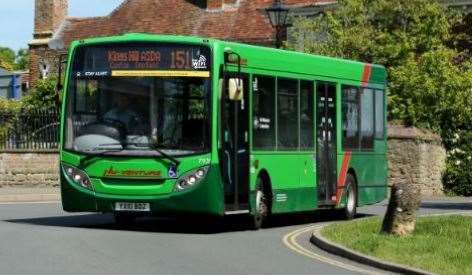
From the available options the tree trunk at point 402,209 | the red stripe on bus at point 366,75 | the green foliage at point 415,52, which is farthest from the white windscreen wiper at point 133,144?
the green foliage at point 415,52

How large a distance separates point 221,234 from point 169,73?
2640 millimetres

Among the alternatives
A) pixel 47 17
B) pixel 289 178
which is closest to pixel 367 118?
pixel 289 178

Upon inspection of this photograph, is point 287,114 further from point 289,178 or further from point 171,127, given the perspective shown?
point 171,127

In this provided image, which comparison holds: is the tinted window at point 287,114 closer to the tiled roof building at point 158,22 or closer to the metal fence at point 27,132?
the metal fence at point 27,132

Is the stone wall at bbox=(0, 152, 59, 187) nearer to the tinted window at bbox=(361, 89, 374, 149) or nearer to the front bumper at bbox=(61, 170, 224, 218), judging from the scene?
the tinted window at bbox=(361, 89, 374, 149)

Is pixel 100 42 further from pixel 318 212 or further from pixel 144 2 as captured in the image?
pixel 144 2

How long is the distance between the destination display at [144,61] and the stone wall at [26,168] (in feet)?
50.3

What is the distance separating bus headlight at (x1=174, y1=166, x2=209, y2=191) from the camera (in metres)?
17.8

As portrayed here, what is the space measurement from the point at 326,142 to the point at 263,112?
3045 millimetres

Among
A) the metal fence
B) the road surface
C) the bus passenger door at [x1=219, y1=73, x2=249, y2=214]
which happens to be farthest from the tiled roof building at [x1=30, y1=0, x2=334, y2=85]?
the bus passenger door at [x1=219, y1=73, x2=249, y2=214]

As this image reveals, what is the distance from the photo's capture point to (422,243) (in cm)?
1614

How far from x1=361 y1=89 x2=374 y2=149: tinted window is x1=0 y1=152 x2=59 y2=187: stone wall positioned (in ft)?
38.7

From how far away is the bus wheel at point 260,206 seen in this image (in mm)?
19328

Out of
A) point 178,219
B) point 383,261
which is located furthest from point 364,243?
point 178,219
